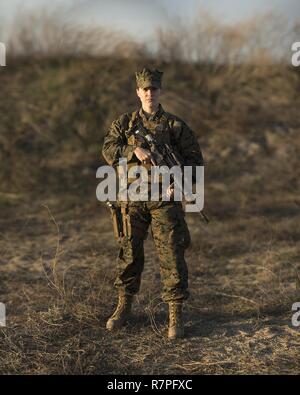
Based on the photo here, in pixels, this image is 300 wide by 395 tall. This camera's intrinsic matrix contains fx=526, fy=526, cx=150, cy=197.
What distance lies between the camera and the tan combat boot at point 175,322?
3744 millimetres

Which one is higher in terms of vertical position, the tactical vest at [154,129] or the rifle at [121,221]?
the tactical vest at [154,129]

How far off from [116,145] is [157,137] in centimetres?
31

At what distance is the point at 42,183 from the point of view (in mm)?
9016

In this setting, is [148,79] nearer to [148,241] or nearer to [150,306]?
[150,306]

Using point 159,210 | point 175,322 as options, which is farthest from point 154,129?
point 175,322

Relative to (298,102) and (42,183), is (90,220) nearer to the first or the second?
(42,183)

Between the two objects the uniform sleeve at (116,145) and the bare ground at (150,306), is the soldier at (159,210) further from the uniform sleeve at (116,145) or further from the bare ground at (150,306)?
the bare ground at (150,306)

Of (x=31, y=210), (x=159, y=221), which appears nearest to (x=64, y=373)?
(x=159, y=221)

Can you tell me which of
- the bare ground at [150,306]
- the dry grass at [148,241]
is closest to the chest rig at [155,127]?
the bare ground at [150,306]

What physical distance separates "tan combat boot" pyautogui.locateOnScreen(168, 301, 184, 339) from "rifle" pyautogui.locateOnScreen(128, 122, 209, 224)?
2.84 feet

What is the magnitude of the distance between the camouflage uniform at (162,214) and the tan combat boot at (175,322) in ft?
0.21

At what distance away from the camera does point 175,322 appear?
377cm

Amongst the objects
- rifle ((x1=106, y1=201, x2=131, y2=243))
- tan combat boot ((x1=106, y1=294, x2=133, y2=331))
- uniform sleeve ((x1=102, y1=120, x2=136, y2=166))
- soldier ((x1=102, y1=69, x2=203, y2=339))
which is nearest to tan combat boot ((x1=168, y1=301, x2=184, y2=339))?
soldier ((x1=102, y1=69, x2=203, y2=339))

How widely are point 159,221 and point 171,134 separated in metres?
0.63
